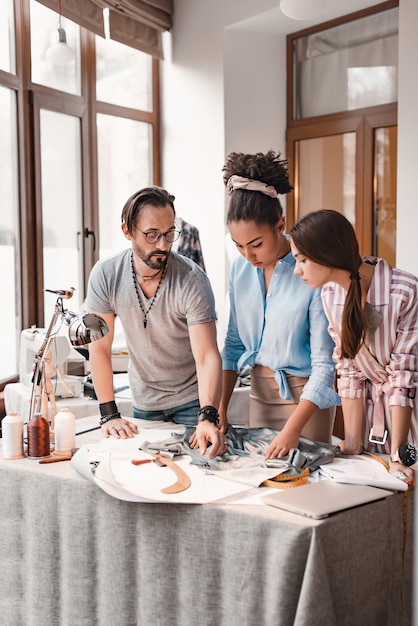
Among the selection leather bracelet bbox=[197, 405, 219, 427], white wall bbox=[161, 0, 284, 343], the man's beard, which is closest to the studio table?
leather bracelet bbox=[197, 405, 219, 427]

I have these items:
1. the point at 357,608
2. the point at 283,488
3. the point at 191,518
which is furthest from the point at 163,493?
the point at 357,608

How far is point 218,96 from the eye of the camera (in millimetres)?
4781

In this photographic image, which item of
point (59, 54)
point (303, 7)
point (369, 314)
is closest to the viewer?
point (369, 314)

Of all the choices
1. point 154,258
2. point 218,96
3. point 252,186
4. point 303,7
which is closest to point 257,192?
point 252,186

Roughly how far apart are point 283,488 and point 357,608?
29 centimetres

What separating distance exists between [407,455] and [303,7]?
2.37 m

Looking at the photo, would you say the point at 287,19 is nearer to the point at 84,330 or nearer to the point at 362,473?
the point at 84,330

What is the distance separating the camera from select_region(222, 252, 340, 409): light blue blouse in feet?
6.32

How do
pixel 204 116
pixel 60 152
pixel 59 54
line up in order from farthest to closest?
pixel 204 116 < pixel 60 152 < pixel 59 54

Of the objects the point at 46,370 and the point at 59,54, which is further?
the point at 59,54

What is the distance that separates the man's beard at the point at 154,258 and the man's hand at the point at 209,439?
459 millimetres

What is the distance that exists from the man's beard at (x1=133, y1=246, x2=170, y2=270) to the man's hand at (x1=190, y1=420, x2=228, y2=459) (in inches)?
18.1

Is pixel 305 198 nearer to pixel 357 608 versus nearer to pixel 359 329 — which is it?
pixel 359 329

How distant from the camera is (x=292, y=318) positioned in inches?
78.2
